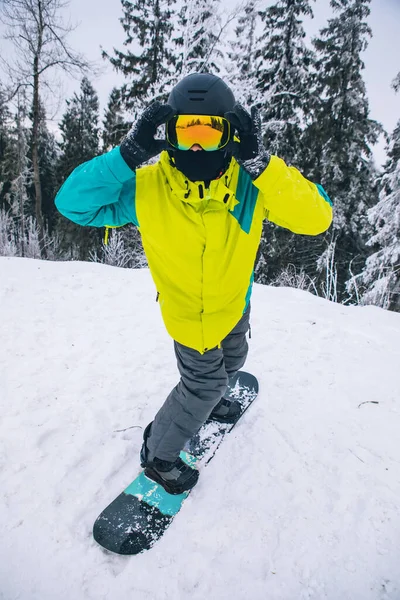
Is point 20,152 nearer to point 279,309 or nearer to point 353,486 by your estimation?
point 279,309

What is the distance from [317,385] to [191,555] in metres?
1.53

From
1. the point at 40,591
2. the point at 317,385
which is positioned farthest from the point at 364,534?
the point at 40,591

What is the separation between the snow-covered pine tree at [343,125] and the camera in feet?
33.2

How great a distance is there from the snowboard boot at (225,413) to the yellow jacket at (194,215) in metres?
0.78

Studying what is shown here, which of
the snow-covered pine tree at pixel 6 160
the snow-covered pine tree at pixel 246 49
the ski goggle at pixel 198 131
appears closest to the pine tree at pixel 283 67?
the snow-covered pine tree at pixel 246 49

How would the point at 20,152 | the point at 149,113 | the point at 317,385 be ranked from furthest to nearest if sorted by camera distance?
the point at 20,152 → the point at 317,385 → the point at 149,113

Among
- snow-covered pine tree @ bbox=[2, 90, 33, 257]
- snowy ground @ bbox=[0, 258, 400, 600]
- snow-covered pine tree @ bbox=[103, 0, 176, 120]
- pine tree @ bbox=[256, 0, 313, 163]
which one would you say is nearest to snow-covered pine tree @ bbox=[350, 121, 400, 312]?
pine tree @ bbox=[256, 0, 313, 163]

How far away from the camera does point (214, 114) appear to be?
121 centimetres

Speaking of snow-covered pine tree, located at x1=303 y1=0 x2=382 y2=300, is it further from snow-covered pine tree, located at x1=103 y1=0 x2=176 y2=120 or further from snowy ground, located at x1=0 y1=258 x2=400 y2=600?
snowy ground, located at x1=0 y1=258 x2=400 y2=600

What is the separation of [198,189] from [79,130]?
22088 mm

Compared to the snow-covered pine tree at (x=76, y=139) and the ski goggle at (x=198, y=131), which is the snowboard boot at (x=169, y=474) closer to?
the ski goggle at (x=198, y=131)

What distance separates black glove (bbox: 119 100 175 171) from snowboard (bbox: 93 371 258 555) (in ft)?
4.88

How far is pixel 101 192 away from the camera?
122 cm

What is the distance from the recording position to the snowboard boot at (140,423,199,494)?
5.24 ft
